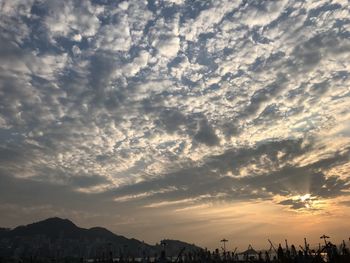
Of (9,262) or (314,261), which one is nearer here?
(314,261)

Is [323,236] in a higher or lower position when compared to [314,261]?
higher

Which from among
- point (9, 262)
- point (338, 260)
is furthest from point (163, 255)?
point (9, 262)

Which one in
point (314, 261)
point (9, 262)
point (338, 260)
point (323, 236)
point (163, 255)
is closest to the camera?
point (163, 255)

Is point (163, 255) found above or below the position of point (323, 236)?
below

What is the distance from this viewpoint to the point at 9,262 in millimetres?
145250

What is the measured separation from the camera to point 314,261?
3034cm

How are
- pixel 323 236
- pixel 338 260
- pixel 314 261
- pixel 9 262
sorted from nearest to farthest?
1. pixel 314 261
2. pixel 338 260
3. pixel 323 236
4. pixel 9 262

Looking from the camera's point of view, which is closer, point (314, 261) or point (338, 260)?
point (314, 261)

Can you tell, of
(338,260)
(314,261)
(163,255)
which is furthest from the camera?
(338,260)

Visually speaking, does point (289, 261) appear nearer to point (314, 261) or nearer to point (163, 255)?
point (314, 261)

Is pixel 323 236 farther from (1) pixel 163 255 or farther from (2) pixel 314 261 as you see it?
(1) pixel 163 255

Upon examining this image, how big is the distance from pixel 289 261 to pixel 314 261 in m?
5.22

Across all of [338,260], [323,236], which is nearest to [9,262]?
[323,236]

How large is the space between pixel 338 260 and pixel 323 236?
2185 cm
